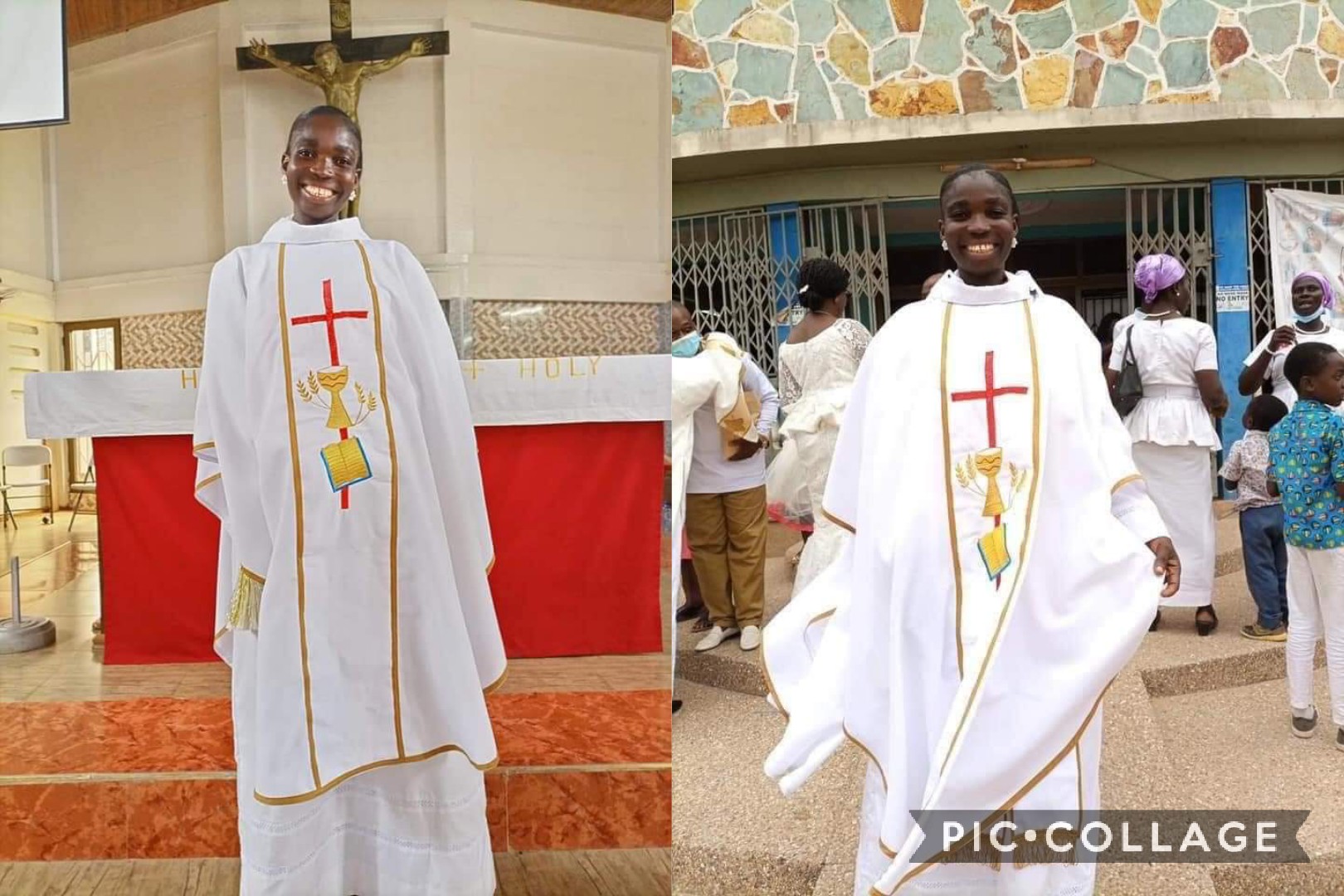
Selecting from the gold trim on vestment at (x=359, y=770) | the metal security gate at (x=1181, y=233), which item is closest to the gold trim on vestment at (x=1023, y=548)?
the gold trim on vestment at (x=359, y=770)

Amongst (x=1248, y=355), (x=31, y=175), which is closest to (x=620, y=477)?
(x=31, y=175)

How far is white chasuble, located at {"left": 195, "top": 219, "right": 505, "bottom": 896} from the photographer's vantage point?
74.5 inches

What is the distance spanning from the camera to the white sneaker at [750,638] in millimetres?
3668

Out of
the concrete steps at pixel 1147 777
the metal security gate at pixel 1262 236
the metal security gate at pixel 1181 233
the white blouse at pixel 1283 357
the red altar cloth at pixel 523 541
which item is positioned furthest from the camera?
the metal security gate at pixel 1181 233

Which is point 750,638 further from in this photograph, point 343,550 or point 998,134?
point 343,550

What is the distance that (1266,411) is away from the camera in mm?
2941

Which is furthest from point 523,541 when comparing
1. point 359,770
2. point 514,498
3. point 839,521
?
point 839,521

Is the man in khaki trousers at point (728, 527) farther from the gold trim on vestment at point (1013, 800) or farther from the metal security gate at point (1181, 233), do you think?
the gold trim on vestment at point (1013, 800)

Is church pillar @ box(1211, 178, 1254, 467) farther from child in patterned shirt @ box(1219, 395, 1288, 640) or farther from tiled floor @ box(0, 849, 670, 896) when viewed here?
tiled floor @ box(0, 849, 670, 896)

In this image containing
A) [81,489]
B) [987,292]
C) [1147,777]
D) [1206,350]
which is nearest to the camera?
[987,292]

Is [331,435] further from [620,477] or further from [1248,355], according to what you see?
[1248,355]

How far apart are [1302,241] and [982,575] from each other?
180 centimetres

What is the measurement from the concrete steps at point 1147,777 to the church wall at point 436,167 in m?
1.29

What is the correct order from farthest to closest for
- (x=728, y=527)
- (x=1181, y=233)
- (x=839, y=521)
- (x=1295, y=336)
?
(x=728, y=527), (x=1181, y=233), (x=1295, y=336), (x=839, y=521)
